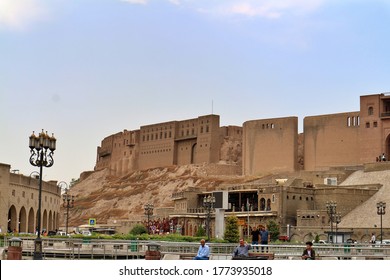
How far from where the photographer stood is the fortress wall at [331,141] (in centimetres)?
8019

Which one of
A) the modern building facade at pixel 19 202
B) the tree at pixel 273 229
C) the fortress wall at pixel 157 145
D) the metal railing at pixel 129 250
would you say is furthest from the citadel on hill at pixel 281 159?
the metal railing at pixel 129 250

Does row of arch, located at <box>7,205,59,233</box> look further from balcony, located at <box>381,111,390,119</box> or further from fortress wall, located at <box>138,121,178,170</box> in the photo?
fortress wall, located at <box>138,121,178,170</box>

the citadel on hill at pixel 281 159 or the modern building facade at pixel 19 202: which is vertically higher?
the citadel on hill at pixel 281 159

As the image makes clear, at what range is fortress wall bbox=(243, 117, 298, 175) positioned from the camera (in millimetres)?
86562

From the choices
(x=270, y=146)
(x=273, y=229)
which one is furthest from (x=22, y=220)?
(x=270, y=146)

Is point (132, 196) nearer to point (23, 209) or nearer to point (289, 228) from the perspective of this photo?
point (289, 228)

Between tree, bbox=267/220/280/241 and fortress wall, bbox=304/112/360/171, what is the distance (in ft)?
61.5

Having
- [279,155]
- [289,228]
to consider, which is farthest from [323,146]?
[289,228]

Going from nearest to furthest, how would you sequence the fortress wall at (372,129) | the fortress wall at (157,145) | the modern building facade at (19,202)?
the modern building facade at (19,202) < the fortress wall at (372,129) < the fortress wall at (157,145)

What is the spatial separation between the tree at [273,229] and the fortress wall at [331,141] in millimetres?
18753

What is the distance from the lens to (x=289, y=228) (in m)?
63.0

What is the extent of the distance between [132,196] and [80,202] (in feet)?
41.2

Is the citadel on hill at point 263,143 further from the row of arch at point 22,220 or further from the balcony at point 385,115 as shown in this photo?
the row of arch at point 22,220

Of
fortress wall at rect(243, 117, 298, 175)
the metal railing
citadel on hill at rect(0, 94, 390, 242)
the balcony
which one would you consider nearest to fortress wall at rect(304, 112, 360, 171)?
citadel on hill at rect(0, 94, 390, 242)
